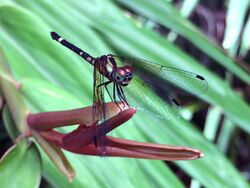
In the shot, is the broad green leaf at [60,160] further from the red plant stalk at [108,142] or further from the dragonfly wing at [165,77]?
the dragonfly wing at [165,77]

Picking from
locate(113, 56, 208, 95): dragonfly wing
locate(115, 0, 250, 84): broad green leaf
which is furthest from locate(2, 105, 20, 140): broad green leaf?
locate(115, 0, 250, 84): broad green leaf

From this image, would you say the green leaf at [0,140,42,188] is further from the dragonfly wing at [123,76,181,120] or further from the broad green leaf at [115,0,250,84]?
the broad green leaf at [115,0,250,84]

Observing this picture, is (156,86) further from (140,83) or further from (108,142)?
(108,142)

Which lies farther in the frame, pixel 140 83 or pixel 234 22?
pixel 234 22

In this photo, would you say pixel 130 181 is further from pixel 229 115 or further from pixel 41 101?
pixel 229 115

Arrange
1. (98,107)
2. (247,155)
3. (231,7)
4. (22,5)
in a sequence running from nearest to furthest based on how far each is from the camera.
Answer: (98,107), (22,5), (231,7), (247,155)

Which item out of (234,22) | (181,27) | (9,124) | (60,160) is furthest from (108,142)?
(234,22)

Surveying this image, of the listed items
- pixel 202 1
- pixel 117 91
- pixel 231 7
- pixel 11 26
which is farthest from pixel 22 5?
pixel 202 1
